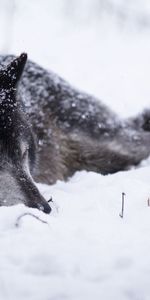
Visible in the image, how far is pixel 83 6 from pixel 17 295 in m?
8.88

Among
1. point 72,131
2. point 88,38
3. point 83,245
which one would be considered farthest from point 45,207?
point 88,38

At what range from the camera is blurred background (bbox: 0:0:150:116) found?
28.2ft

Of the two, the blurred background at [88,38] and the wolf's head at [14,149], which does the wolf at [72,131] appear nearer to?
the wolf's head at [14,149]

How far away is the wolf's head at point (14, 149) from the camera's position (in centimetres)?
313

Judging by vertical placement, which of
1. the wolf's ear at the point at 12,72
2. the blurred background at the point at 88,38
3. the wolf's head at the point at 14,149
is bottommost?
the blurred background at the point at 88,38

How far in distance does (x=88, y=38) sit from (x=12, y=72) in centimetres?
739

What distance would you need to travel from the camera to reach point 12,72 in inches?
142

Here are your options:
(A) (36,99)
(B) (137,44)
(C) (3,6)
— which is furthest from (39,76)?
(B) (137,44)

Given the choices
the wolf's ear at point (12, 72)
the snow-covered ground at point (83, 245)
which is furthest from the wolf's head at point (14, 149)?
the snow-covered ground at point (83, 245)

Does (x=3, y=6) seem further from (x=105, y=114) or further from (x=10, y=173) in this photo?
(x=10, y=173)

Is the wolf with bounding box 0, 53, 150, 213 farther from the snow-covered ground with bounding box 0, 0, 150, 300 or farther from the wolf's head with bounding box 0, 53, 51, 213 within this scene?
the wolf's head with bounding box 0, 53, 51, 213

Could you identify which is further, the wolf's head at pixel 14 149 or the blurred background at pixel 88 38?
the blurred background at pixel 88 38

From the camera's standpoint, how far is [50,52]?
943cm

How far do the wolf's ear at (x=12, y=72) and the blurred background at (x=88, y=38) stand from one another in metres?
4.20
